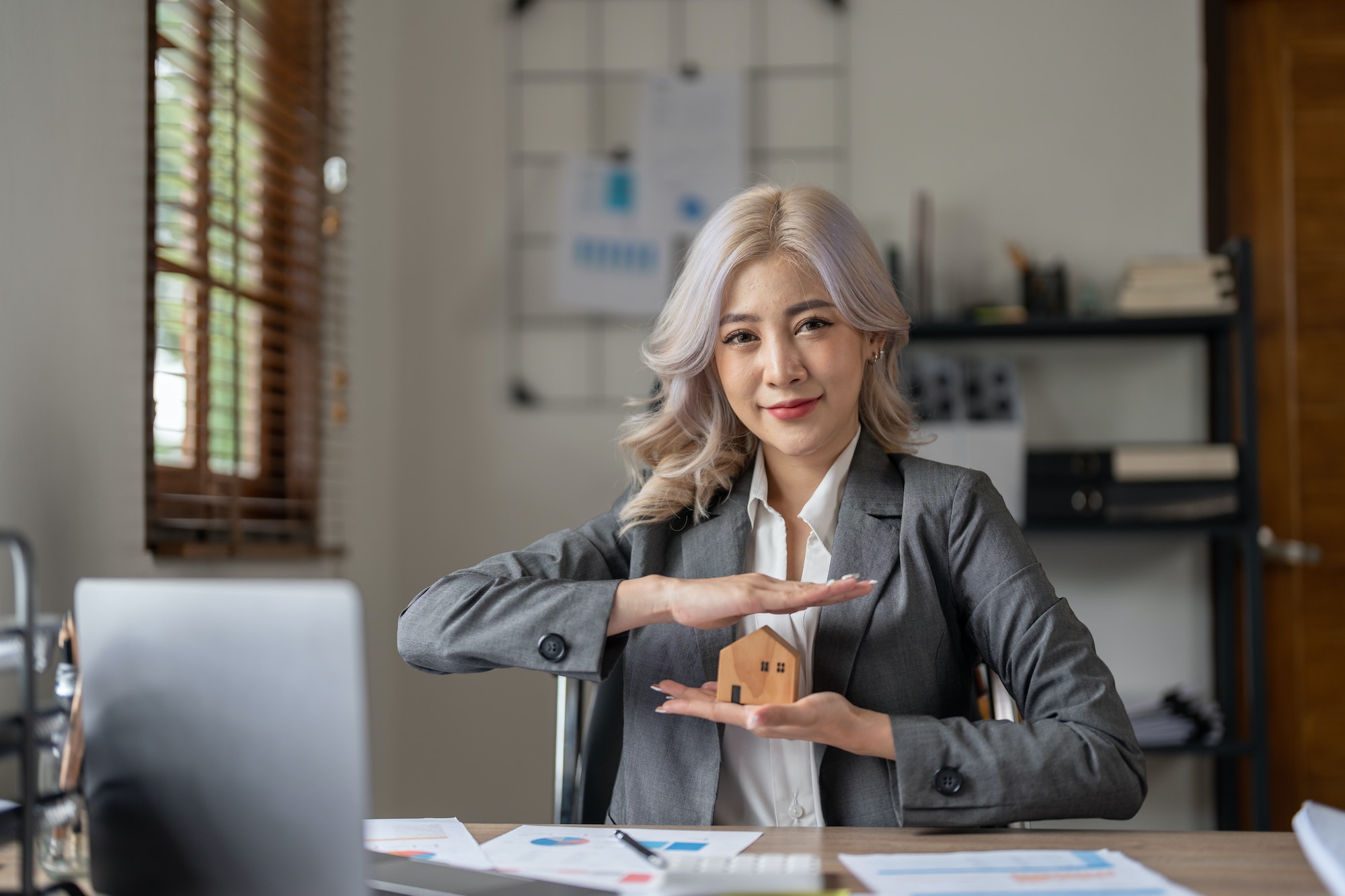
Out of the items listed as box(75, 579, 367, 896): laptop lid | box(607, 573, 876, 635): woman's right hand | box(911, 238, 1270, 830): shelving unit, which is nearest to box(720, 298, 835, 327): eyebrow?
box(607, 573, 876, 635): woman's right hand

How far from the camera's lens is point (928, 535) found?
1.37 m

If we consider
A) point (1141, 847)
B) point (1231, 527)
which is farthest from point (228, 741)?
point (1231, 527)

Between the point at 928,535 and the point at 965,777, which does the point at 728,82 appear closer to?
the point at 928,535

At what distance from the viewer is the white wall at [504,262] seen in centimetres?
272

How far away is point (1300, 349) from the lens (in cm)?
272

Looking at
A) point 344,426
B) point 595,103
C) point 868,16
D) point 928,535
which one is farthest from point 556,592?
point 868,16

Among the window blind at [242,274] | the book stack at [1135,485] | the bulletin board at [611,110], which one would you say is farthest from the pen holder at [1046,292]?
the window blind at [242,274]

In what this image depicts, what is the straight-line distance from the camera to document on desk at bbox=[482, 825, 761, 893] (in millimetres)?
945

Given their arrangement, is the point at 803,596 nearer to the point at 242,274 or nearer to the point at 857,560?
the point at 857,560

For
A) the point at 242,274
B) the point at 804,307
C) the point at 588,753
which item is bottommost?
the point at 588,753

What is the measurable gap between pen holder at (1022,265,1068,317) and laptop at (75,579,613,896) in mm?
2069

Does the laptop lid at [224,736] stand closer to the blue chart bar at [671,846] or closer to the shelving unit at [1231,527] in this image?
the blue chart bar at [671,846]

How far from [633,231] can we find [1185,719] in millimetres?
1690

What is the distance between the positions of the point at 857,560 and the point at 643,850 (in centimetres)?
47
